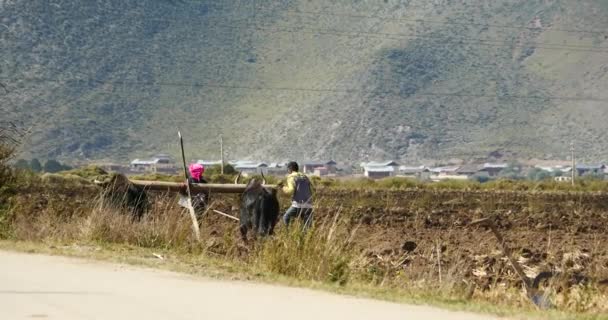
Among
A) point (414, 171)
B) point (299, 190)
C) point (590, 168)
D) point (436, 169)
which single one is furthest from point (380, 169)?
point (299, 190)

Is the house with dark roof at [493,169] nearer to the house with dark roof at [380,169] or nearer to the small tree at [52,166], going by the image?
the house with dark roof at [380,169]

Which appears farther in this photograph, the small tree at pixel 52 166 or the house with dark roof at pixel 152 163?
the house with dark roof at pixel 152 163

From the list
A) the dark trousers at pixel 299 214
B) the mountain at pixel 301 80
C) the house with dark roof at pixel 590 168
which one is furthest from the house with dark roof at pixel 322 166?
the dark trousers at pixel 299 214

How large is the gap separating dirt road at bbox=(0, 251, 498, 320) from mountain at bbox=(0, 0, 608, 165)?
328ft

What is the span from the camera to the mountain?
411 ft

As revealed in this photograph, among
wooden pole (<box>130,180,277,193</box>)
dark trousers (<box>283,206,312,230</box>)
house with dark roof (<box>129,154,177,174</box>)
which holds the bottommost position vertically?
house with dark roof (<box>129,154,177,174</box>)

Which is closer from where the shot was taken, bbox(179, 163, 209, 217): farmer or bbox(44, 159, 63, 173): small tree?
bbox(179, 163, 209, 217): farmer

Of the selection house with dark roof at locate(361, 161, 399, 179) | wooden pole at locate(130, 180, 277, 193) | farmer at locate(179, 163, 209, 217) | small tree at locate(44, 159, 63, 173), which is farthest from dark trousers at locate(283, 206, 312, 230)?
house with dark roof at locate(361, 161, 399, 179)

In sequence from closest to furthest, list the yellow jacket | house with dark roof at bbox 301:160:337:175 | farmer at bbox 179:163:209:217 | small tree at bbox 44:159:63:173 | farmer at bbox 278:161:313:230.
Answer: farmer at bbox 278:161:313:230
the yellow jacket
farmer at bbox 179:163:209:217
small tree at bbox 44:159:63:173
house with dark roof at bbox 301:160:337:175

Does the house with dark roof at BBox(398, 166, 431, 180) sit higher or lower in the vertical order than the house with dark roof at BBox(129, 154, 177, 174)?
lower

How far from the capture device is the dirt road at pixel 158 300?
12.4 metres

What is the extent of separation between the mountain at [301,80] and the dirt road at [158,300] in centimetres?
10005

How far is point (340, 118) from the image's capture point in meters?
130

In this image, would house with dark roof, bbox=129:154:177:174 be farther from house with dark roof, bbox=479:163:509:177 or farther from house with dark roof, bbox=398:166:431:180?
house with dark roof, bbox=479:163:509:177
